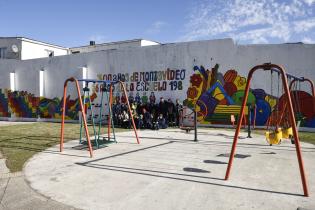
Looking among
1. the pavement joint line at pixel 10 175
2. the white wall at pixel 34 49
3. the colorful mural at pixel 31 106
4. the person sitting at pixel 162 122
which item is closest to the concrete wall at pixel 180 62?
the colorful mural at pixel 31 106

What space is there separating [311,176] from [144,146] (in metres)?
4.99

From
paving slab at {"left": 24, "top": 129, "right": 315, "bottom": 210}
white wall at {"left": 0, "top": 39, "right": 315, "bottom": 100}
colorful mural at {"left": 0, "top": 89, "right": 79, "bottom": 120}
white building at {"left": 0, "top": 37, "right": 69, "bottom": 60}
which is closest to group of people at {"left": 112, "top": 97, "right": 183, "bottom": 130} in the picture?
white wall at {"left": 0, "top": 39, "right": 315, "bottom": 100}

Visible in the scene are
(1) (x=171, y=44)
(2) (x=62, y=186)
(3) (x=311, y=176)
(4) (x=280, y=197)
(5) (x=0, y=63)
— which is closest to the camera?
(4) (x=280, y=197)

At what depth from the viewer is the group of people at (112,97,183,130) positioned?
15.6 metres

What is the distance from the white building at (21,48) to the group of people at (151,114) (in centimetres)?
1466

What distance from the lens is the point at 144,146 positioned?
9.97m

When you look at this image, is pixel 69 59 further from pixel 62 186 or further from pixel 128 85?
pixel 62 186

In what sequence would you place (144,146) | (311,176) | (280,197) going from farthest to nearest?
(144,146), (311,176), (280,197)

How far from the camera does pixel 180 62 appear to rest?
17.1 m

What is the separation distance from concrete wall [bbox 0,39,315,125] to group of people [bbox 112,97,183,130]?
3.05 ft

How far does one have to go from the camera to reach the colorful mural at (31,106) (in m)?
21.2

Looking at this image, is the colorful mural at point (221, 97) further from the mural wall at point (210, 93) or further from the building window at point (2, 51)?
the building window at point (2, 51)

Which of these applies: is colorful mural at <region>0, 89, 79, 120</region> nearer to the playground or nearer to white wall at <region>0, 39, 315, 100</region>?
white wall at <region>0, 39, 315, 100</region>

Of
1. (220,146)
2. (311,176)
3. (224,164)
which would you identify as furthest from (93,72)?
(311,176)
